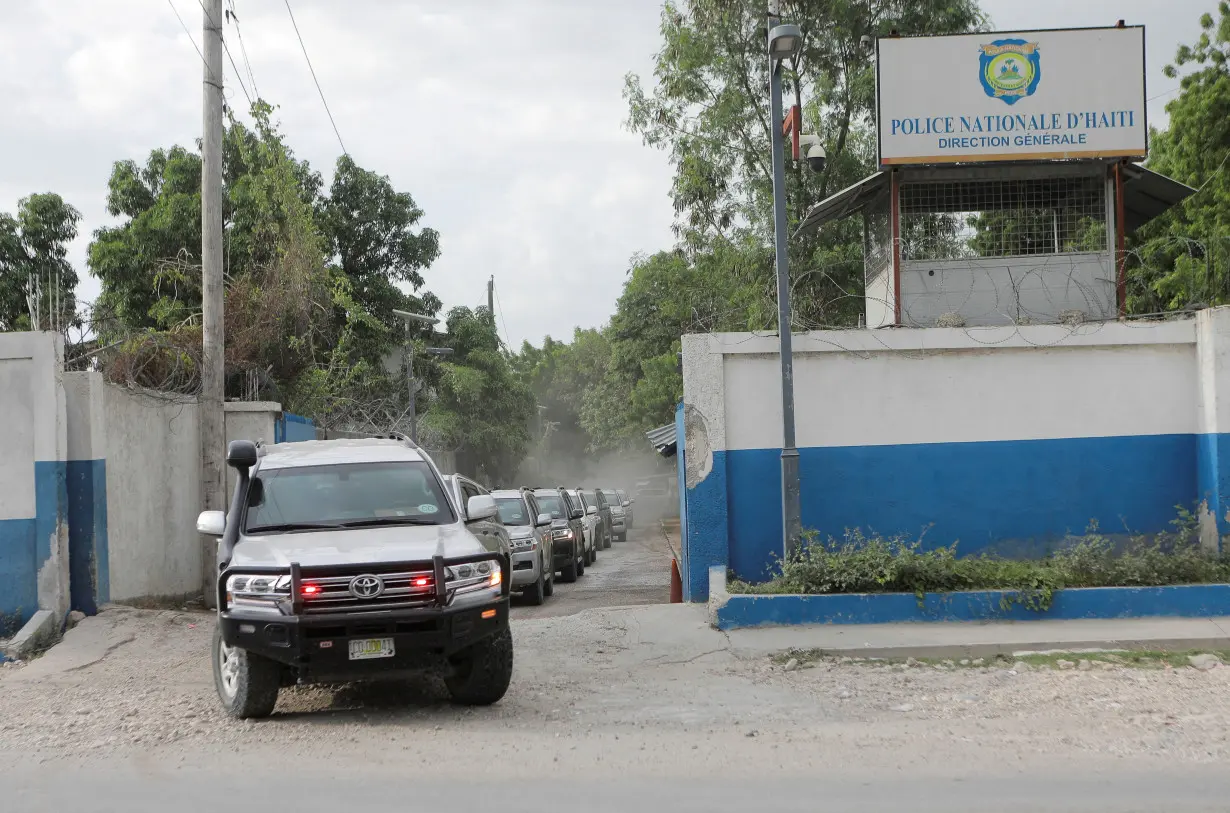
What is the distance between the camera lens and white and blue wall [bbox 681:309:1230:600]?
479 inches

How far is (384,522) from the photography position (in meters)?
8.30

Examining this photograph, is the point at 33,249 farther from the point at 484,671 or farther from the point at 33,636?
the point at 484,671

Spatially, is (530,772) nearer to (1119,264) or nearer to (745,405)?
(745,405)

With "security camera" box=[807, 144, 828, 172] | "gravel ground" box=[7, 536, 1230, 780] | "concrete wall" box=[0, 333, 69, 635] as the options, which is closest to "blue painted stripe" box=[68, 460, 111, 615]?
"concrete wall" box=[0, 333, 69, 635]

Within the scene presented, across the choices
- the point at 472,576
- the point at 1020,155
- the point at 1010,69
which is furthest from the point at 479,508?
the point at 1010,69

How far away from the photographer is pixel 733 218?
90.3 feet

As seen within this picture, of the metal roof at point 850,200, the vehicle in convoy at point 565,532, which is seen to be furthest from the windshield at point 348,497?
the vehicle in convoy at point 565,532

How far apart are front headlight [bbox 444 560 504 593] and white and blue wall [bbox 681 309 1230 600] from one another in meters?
4.52

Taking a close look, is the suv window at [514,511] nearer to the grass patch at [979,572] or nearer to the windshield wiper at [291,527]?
the grass patch at [979,572]

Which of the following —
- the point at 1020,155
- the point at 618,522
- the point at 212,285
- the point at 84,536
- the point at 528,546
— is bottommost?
the point at 618,522

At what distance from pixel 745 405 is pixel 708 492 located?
102 centimetres

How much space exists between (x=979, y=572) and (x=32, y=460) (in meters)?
9.71

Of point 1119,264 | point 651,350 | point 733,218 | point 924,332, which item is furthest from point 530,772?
point 651,350

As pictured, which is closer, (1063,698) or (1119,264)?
(1063,698)
